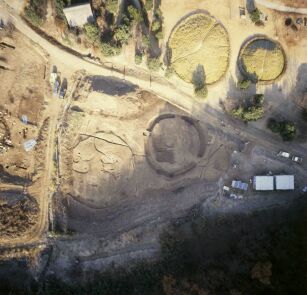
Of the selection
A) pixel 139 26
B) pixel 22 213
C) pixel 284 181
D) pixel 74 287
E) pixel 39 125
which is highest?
pixel 139 26

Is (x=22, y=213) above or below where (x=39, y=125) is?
below

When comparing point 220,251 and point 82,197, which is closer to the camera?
point 220,251

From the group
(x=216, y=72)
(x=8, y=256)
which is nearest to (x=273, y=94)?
(x=216, y=72)

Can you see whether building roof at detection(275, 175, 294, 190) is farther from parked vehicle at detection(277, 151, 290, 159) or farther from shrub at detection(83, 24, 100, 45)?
shrub at detection(83, 24, 100, 45)

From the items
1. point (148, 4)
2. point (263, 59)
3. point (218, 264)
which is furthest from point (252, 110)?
point (218, 264)

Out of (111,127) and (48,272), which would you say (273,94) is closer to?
(111,127)

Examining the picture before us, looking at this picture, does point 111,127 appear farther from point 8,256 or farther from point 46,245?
point 8,256

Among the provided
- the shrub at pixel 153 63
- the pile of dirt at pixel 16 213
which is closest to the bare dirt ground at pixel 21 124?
the pile of dirt at pixel 16 213
